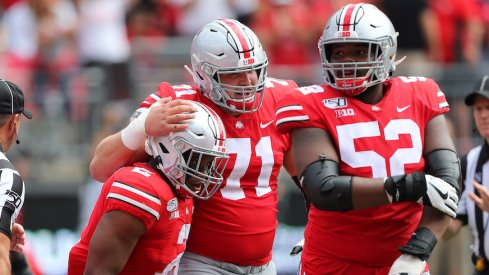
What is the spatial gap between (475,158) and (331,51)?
2.06 m

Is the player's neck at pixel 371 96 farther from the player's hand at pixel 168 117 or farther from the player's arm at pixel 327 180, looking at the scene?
the player's hand at pixel 168 117

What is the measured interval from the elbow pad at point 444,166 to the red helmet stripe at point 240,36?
3.45 ft

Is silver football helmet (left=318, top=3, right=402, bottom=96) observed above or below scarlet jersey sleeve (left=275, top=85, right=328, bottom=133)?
above

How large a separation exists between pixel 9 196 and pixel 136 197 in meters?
0.56

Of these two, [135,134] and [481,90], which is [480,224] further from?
[135,134]

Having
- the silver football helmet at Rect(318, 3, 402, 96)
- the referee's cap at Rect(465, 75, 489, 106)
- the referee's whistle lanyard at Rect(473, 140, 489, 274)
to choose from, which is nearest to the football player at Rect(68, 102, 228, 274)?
the silver football helmet at Rect(318, 3, 402, 96)

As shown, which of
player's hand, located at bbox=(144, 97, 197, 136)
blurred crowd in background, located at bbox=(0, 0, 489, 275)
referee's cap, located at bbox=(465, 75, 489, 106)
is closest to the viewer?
player's hand, located at bbox=(144, 97, 197, 136)

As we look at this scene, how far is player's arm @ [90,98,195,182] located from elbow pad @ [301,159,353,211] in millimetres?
642

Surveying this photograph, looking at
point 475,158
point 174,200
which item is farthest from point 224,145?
point 475,158

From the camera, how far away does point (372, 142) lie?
5.11 meters

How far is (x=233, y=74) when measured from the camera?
5.42 metres

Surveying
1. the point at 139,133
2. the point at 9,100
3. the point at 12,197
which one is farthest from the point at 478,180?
the point at 12,197

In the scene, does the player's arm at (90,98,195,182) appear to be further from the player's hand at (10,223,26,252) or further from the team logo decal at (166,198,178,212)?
the player's hand at (10,223,26,252)

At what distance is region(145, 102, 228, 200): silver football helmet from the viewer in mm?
4980
